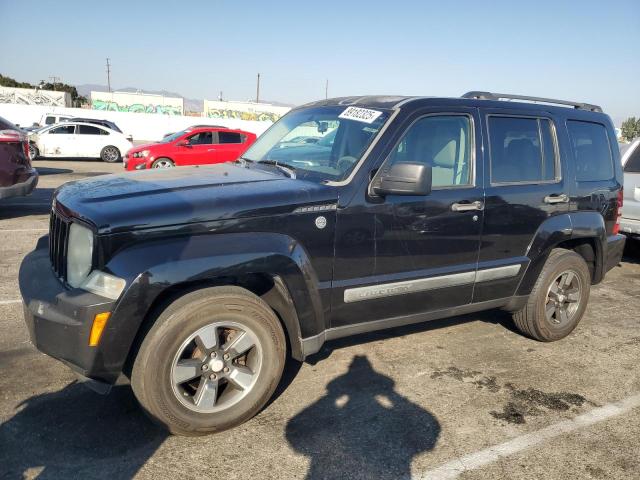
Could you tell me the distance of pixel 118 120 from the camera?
1529 inches

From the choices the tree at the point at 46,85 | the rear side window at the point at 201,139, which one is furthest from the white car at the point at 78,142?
the tree at the point at 46,85

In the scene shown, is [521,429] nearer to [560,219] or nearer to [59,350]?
[560,219]

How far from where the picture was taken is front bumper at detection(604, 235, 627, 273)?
4.80 m

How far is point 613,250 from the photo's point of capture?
4.87 m

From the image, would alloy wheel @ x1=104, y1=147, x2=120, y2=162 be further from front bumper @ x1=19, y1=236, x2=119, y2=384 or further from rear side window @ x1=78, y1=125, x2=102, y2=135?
front bumper @ x1=19, y1=236, x2=119, y2=384

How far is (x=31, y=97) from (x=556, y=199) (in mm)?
55759

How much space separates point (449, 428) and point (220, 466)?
4.48 ft

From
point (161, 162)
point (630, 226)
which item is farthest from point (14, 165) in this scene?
point (630, 226)

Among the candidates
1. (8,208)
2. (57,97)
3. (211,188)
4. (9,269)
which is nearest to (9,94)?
(57,97)

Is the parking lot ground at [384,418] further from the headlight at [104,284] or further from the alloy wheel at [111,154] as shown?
the alloy wheel at [111,154]

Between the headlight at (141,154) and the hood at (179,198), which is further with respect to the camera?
the headlight at (141,154)

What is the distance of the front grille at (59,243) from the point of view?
9.63ft

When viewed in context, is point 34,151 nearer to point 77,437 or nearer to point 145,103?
point 77,437

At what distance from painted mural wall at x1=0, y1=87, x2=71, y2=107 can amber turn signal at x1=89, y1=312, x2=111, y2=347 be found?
52809mm
